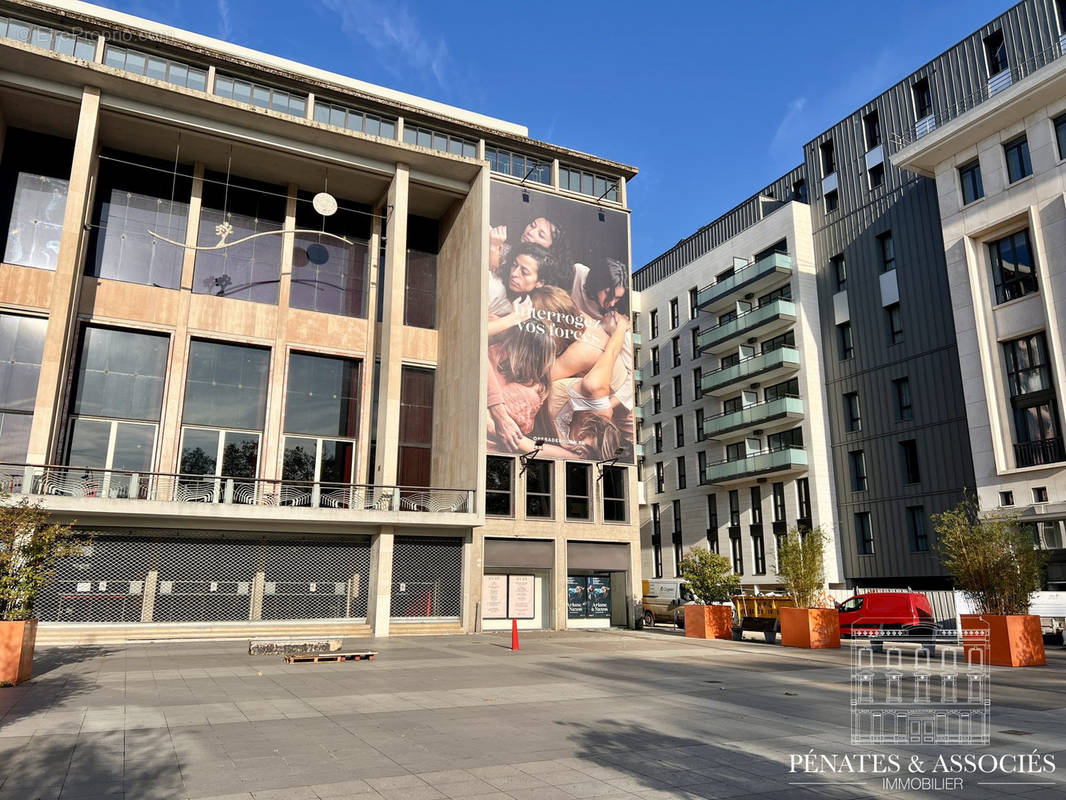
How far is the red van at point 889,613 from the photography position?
27.6 metres

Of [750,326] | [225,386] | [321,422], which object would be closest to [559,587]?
[321,422]

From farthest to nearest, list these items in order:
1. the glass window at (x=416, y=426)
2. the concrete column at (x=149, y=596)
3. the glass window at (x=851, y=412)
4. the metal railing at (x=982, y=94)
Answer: the glass window at (x=851, y=412), the glass window at (x=416, y=426), the metal railing at (x=982, y=94), the concrete column at (x=149, y=596)

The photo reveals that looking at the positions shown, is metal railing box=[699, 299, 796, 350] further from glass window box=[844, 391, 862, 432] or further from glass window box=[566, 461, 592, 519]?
glass window box=[566, 461, 592, 519]

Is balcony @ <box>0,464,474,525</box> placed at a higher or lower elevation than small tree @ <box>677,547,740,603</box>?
higher

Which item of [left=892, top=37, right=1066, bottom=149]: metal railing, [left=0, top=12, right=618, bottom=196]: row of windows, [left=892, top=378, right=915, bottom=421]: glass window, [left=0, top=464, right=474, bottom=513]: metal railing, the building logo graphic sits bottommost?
the building logo graphic

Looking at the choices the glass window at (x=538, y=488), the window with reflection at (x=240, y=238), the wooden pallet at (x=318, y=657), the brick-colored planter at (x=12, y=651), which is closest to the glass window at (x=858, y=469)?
the glass window at (x=538, y=488)

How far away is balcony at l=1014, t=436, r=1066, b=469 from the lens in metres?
30.6

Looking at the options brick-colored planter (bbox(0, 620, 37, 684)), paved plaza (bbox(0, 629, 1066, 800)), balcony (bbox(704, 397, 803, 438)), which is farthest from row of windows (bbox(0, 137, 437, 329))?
balcony (bbox(704, 397, 803, 438))

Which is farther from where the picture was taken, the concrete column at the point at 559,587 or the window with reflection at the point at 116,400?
the concrete column at the point at 559,587

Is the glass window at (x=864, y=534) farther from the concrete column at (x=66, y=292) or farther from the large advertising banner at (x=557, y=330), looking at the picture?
the concrete column at (x=66, y=292)

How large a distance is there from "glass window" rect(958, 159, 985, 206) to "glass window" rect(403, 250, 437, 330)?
25.6 m

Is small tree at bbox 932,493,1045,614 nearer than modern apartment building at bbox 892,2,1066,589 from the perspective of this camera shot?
Yes

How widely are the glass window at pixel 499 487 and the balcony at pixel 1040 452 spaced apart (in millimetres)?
21714

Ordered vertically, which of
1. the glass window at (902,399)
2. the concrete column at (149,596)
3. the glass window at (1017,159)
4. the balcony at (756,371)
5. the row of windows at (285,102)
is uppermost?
the row of windows at (285,102)
